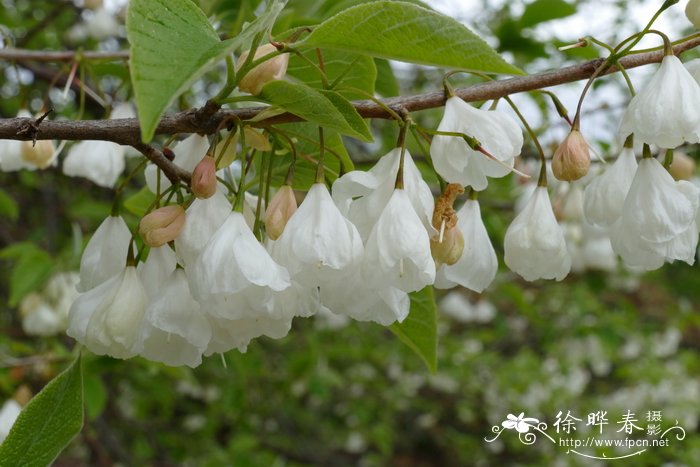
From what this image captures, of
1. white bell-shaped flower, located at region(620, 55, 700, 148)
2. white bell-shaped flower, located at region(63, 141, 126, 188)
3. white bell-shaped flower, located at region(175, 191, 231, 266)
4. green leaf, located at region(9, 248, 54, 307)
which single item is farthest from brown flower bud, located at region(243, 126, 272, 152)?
green leaf, located at region(9, 248, 54, 307)

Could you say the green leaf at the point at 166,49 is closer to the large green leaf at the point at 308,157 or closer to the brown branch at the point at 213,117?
the brown branch at the point at 213,117

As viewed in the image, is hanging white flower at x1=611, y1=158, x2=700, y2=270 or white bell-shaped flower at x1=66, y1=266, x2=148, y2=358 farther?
hanging white flower at x1=611, y1=158, x2=700, y2=270

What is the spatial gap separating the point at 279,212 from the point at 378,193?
15cm

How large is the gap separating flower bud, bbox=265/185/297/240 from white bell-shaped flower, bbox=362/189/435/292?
131 mm

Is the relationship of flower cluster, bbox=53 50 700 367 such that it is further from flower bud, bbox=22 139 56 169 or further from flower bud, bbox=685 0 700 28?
flower bud, bbox=22 139 56 169

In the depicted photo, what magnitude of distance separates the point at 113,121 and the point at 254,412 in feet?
14.5

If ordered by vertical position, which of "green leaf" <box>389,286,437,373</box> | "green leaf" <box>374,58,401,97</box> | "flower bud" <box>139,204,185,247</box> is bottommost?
"green leaf" <box>389,286,437,373</box>

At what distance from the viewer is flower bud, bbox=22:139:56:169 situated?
5.21ft

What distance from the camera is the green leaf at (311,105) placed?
3.03 feet

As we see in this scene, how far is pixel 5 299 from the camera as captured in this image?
4418mm

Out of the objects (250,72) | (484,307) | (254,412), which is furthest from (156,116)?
(484,307)

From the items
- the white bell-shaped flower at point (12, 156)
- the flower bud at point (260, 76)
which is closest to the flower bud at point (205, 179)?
Result: the flower bud at point (260, 76)

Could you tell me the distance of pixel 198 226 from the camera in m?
1.05

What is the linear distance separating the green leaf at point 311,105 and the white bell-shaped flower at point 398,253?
0.12m
